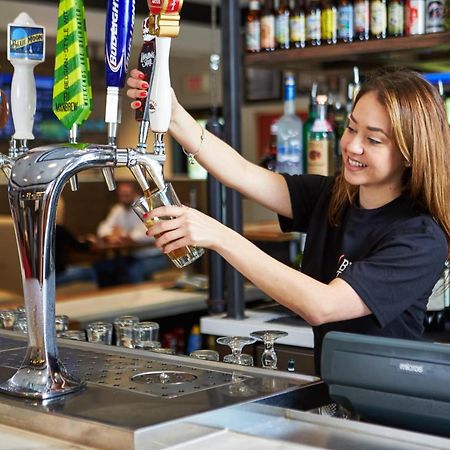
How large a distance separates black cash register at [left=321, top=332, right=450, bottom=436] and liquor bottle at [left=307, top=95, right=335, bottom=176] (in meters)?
1.73

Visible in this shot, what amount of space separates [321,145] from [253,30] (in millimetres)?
520

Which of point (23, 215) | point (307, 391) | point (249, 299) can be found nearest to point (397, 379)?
point (307, 391)

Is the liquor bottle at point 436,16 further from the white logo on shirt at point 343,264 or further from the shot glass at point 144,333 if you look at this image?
the shot glass at point 144,333

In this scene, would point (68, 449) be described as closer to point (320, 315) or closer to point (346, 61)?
point (320, 315)

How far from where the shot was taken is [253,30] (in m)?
3.38

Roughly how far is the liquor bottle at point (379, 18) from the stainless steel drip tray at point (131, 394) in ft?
5.28

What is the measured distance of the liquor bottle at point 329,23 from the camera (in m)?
3.20

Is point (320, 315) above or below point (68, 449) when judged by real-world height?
above

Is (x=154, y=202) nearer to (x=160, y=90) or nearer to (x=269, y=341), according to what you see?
(x=160, y=90)

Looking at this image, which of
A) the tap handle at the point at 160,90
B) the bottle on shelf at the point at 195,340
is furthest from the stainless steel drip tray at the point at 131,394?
the bottle on shelf at the point at 195,340

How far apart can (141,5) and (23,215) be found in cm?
638

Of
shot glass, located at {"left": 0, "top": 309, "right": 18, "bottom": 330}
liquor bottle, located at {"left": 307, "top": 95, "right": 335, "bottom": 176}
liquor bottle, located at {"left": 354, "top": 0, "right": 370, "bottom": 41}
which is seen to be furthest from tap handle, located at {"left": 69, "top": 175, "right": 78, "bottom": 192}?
liquor bottle, located at {"left": 354, "top": 0, "right": 370, "bottom": 41}

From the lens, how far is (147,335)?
82.8 inches

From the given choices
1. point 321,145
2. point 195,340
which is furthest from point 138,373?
point 195,340
